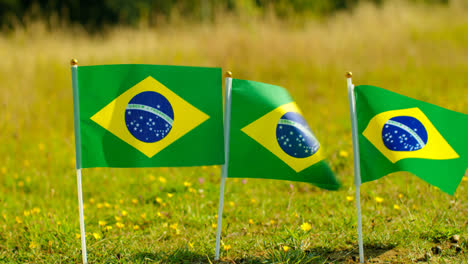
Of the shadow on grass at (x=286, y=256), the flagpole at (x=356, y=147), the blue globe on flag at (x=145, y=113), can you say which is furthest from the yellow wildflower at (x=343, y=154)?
the blue globe on flag at (x=145, y=113)

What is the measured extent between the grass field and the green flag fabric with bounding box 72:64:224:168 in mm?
703

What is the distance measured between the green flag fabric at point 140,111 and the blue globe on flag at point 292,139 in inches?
17.1

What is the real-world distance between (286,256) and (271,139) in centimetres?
75

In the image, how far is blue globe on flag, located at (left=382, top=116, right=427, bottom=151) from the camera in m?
2.70

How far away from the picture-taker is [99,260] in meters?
2.96

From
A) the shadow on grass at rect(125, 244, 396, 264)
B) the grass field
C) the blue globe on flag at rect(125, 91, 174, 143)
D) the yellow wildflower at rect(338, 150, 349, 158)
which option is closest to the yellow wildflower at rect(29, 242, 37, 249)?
the grass field

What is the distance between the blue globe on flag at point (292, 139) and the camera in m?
2.75

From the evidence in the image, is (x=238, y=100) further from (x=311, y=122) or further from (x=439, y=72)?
(x=439, y=72)

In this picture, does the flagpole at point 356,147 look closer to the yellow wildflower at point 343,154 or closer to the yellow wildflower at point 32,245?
the yellow wildflower at point 343,154

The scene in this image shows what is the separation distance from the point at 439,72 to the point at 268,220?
6087 millimetres

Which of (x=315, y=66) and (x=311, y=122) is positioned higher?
(x=315, y=66)

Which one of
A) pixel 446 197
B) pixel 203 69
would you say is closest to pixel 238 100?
pixel 203 69

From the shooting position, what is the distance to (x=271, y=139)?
9.04 ft

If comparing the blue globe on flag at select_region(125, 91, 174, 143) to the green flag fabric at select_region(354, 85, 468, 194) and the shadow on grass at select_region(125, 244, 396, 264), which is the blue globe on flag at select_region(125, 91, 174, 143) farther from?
the green flag fabric at select_region(354, 85, 468, 194)
